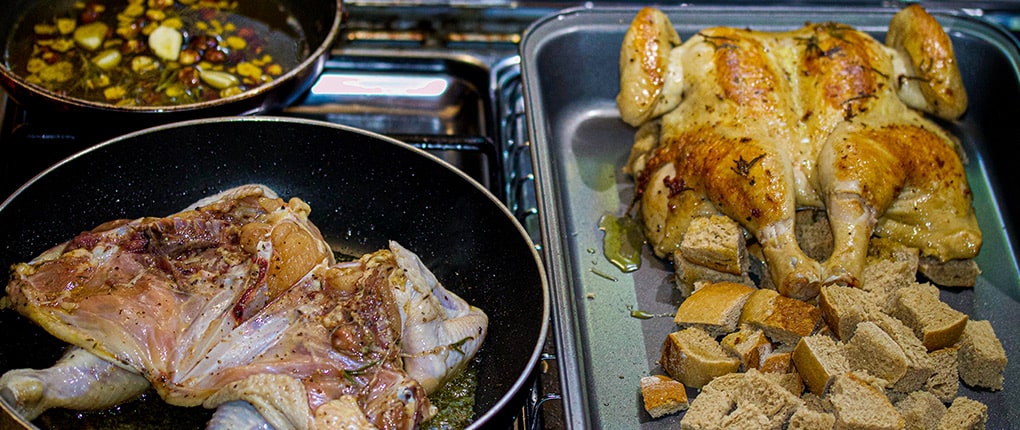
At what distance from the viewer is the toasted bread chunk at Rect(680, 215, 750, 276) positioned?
2783mm

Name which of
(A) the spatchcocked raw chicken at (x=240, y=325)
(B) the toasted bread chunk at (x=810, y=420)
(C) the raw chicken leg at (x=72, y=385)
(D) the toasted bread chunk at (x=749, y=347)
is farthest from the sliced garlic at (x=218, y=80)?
(B) the toasted bread chunk at (x=810, y=420)

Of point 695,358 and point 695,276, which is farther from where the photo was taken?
point 695,276

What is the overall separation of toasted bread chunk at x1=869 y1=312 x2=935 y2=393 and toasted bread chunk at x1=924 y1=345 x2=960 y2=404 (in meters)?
0.04

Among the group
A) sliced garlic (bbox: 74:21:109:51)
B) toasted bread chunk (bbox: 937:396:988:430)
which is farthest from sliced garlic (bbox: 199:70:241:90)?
toasted bread chunk (bbox: 937:396:988:430)

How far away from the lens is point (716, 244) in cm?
278

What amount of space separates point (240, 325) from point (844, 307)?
1737 millimetres

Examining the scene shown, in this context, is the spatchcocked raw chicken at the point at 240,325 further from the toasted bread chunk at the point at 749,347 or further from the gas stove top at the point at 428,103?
the toasted bread chunk at the point at 749,347

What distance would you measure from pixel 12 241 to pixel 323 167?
0.91 metres

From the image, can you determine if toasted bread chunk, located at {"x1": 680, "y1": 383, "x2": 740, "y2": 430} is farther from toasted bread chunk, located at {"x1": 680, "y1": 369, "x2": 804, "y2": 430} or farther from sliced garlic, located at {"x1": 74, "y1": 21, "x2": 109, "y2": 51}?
sliced garlic, located at {"x1": 74, "y1": 21, "x2": 109, "y2": 51}

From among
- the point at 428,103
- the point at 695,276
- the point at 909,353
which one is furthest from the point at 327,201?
the point at 909,353

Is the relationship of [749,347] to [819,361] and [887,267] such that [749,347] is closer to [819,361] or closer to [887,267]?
[819,361]

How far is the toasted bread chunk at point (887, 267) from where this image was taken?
111 inches

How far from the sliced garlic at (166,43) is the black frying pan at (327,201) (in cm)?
61

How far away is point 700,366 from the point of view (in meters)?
2.58
